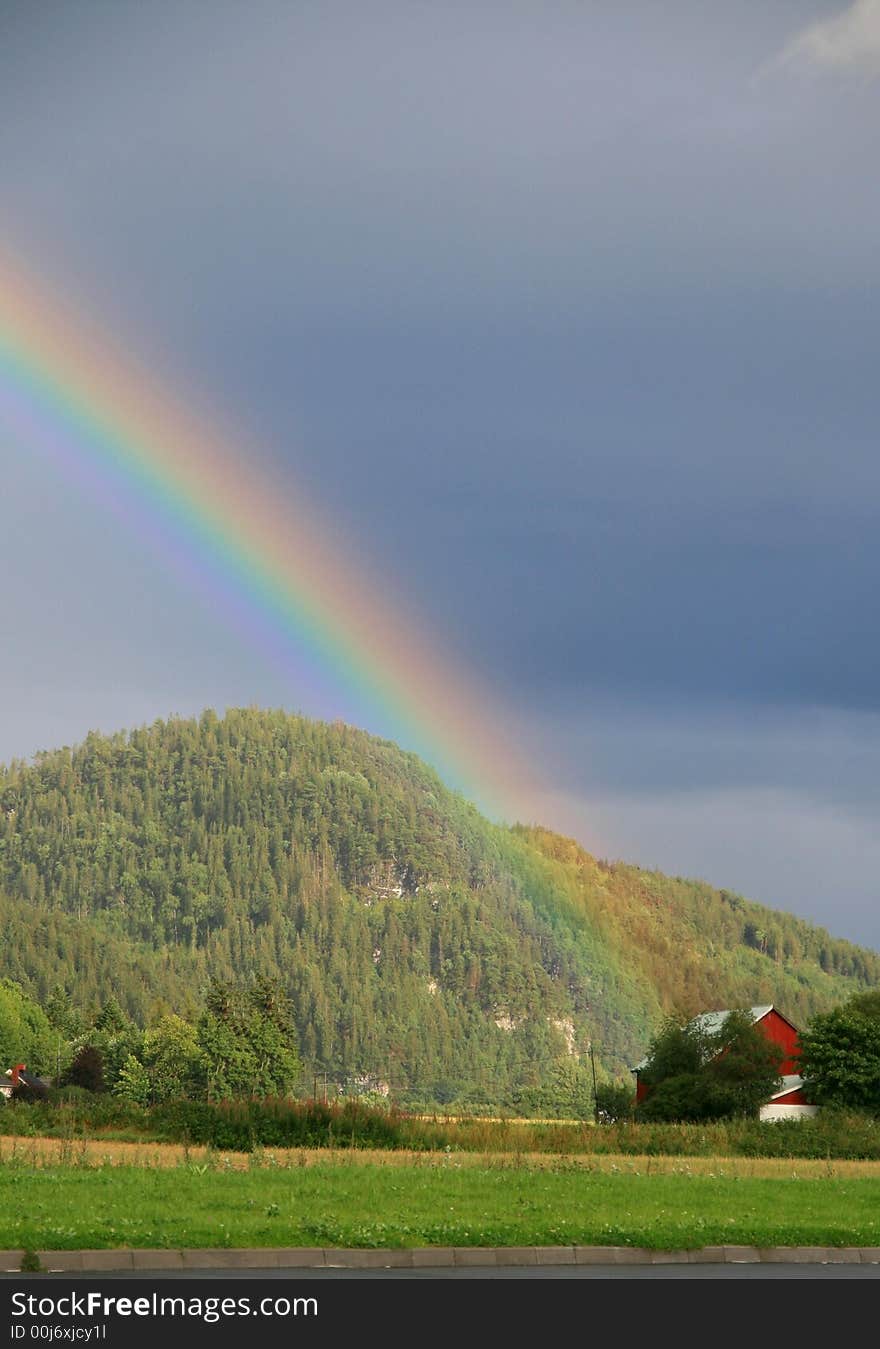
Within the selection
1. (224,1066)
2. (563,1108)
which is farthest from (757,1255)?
(563,1108)

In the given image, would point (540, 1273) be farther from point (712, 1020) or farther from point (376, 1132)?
point (712, 1020)

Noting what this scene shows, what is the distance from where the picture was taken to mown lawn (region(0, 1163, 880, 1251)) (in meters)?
21.4

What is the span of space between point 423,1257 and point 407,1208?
395 centimetres

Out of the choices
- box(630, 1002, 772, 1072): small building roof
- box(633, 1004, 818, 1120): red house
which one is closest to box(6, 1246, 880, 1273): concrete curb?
box(633, 1004, 818, 1120): red house

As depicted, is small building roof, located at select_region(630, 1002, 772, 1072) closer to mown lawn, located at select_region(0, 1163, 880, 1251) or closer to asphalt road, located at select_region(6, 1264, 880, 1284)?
mown lawn, located at select_region(0, 1163, 880, 1251)

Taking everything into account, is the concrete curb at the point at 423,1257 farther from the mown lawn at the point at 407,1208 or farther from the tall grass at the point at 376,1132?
the tall grass at the point at 376,1132

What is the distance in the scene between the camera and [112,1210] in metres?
23.0

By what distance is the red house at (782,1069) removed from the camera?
74500 millimetres

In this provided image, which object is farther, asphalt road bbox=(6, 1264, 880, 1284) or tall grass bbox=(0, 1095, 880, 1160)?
A: tall grass bbox=(0, 1095, 880, 1160)

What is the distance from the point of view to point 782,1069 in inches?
3233

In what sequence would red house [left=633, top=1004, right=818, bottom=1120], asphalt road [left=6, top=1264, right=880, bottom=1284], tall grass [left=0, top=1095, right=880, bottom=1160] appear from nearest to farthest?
asphalt road [left=6, top=1264, right=880, bottom=1284] < tall grass [left=0, top=1095, right=880, bottom=1160] < red house [left=633, top=1004, right=818, bottom=1120]

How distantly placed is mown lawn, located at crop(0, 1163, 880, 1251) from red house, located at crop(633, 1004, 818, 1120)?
38.8 metres
